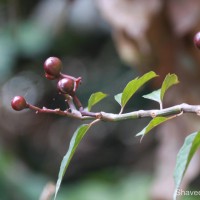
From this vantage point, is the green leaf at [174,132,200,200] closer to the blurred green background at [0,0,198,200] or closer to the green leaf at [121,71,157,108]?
the green leaf at [121,71,157,108]

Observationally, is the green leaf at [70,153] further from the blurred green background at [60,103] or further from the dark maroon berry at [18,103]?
the blurred green background at [60,103]

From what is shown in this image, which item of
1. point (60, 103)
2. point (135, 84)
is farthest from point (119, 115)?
point (60, 103)

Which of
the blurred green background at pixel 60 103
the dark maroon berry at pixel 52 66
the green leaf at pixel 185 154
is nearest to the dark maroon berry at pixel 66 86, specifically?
the dark maroon berry at pixel 52 66

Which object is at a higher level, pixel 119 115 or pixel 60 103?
pixel 60 103

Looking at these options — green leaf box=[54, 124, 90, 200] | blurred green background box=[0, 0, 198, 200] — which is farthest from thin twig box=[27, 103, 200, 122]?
blurred green background box=[0, 0, 198, 200]

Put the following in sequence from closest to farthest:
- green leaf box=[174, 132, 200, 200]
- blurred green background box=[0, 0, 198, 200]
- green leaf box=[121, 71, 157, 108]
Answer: green leaf box=[174, 132, 200, 200] < green leaf box=[121, 71, 157, 108] < blurred green background box=[0, 0, 198, 200]

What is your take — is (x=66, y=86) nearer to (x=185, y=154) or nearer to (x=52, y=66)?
(x=52, y=66)
